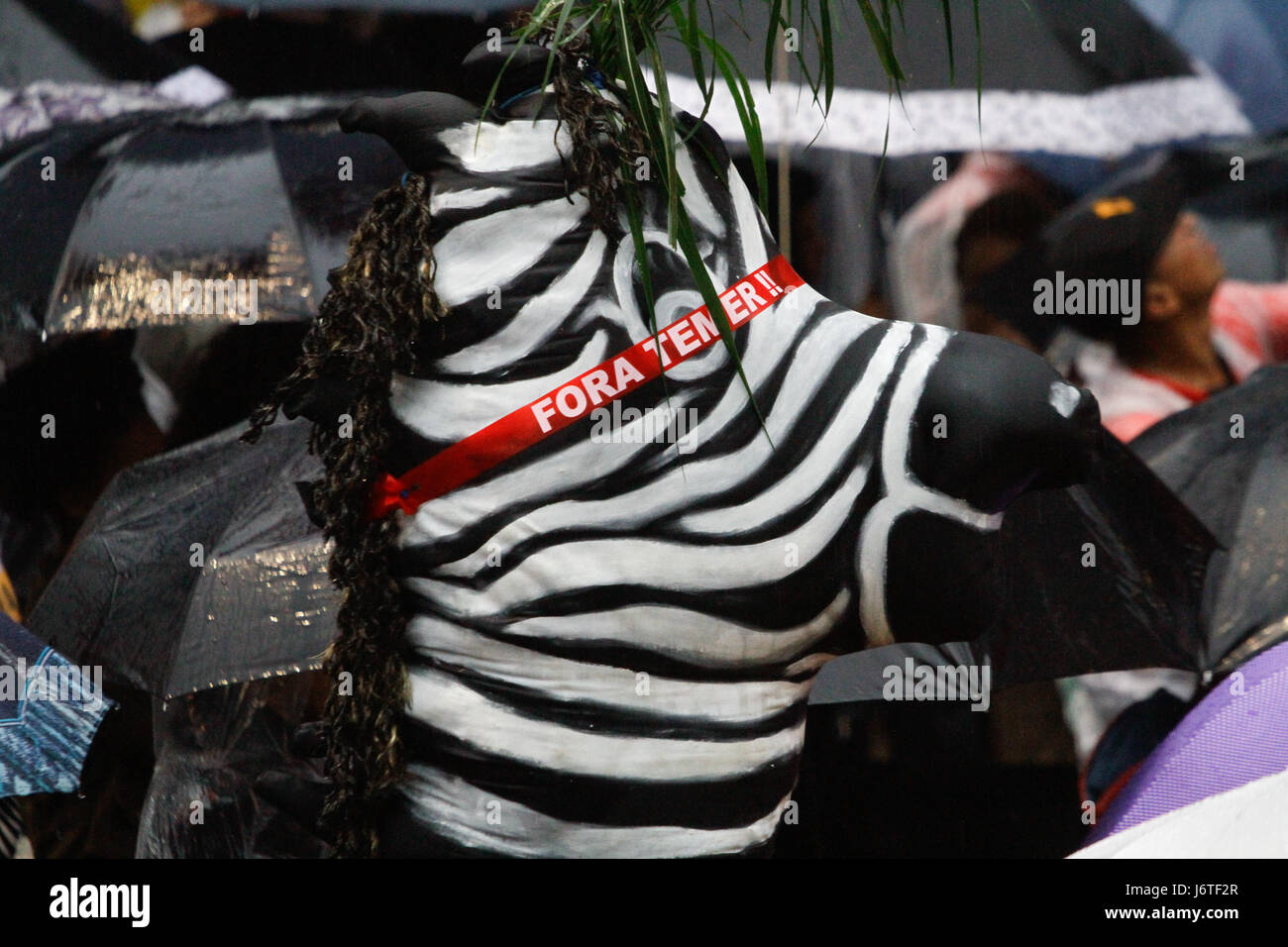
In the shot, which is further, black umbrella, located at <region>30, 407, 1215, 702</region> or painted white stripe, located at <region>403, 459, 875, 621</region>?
black umbrella, located at <region>30, 407, 1215, 702</region>

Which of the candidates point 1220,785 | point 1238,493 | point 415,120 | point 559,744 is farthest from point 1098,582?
point 415,120

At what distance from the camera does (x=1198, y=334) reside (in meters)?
5.68

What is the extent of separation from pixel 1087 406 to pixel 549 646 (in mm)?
809

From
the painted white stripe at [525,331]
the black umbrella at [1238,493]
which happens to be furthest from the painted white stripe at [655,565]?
the black umbrella at [1238,493]

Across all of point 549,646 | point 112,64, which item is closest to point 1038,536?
point 549,646

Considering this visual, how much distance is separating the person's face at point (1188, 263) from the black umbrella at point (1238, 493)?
1.08 metres

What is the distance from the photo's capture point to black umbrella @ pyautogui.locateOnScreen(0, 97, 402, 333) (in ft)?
13.7

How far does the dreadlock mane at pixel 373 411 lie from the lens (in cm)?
225

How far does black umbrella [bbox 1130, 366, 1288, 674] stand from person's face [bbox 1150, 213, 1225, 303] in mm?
1083

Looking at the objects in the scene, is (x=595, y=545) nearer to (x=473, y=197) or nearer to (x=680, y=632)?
(x=680, y=632)

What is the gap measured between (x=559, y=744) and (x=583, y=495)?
344 mm
